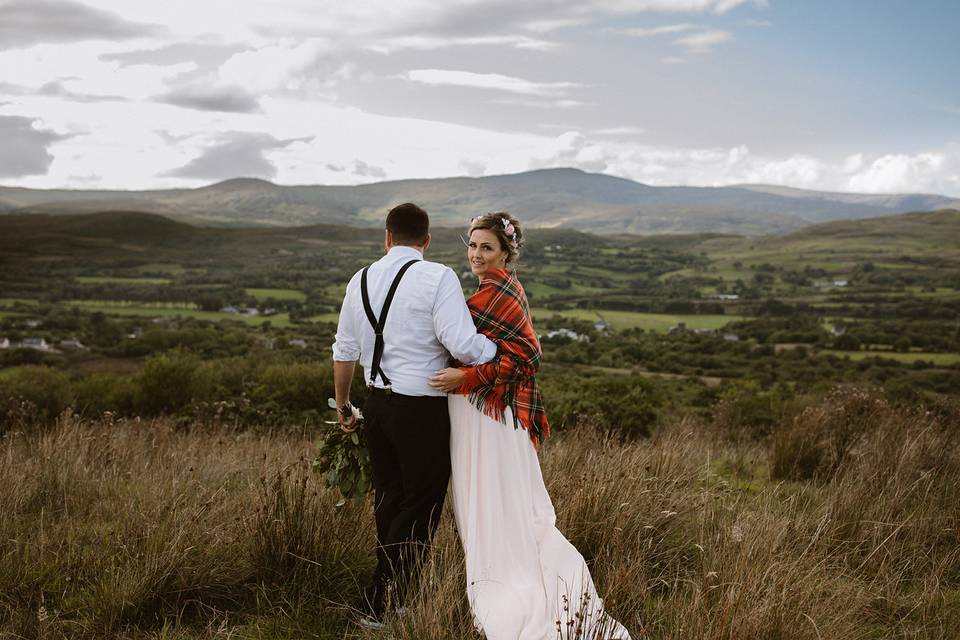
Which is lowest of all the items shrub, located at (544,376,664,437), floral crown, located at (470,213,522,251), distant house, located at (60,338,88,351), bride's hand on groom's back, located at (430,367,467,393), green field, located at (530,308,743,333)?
green field, located at (530,308,743,333)

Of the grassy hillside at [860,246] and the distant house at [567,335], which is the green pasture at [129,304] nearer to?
the distant house at [567,335]

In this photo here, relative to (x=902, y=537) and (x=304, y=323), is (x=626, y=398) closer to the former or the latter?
(x=902, y=537)

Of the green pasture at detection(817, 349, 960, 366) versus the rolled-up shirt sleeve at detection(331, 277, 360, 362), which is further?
the green pasture at detection(817, 349, 960, 366)

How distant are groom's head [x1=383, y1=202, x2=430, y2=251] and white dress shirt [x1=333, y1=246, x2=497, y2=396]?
5 cm

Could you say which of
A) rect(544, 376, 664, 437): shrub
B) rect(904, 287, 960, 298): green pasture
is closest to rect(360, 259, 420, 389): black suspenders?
rect(544, 376, 664, 437): shrub

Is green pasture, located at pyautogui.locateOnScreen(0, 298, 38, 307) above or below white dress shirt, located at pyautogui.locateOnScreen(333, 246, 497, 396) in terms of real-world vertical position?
below

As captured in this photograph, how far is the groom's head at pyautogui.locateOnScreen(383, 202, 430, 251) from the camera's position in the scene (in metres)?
3.02

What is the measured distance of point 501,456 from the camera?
3.08 m

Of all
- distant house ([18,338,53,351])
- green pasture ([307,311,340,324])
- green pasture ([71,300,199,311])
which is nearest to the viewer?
distant house ([18,338,53,351])

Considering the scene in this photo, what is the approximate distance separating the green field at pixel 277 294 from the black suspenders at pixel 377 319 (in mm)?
81826

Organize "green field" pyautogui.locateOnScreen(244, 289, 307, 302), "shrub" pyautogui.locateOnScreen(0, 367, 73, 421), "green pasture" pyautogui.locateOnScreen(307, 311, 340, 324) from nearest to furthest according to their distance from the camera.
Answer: "shrub" pyautogui.locateOnScreen(0, 367, 73, 421) → "green pasture" pyautogui.locateOnScreen(307, 311, 340, 324) → "green field" pyautogui.locateOnScreen(244, 289, 307, 302)

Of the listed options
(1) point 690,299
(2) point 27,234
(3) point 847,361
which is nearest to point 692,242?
(1) point 690,299

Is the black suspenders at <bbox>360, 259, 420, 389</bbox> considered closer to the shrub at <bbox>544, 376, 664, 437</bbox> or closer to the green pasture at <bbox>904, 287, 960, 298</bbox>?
the shrub at <bbox>544, 376, 664, 437</bbox>

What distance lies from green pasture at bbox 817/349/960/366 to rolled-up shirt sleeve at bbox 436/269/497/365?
54.3 meters
